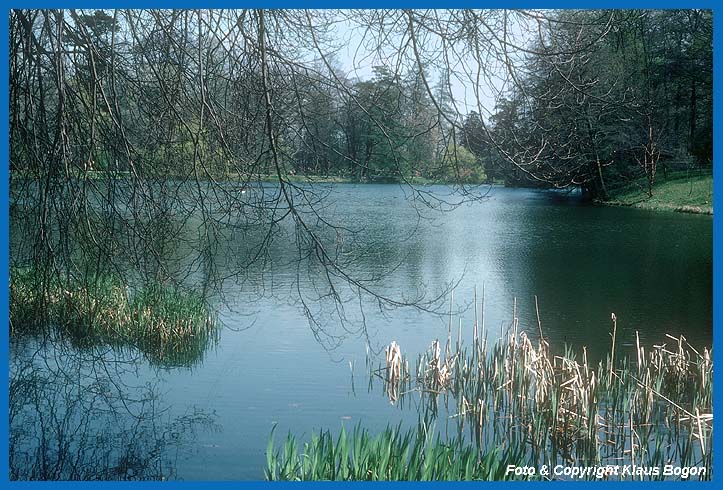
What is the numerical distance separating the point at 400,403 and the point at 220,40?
287cm

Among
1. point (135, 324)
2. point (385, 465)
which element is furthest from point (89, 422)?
point (385, 465)

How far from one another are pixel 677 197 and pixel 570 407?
18.4 m

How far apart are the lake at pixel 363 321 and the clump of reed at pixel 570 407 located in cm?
52

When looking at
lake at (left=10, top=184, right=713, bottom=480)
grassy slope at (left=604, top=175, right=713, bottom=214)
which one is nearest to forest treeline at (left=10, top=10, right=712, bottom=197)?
lake at (left=10, top=184, right=713, bottom=480)

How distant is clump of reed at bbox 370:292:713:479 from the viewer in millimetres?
4934

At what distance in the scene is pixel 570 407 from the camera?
5.01 m

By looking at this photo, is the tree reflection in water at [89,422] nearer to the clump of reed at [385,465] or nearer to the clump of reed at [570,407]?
the clump of reed at [385,465]

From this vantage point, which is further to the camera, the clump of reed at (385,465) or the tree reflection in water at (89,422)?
the tree reflection in water at (89,422)

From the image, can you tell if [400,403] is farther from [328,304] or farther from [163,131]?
[328,304]

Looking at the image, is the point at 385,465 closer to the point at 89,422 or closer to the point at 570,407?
the point at 570,407

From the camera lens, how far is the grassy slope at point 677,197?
21.1 metres

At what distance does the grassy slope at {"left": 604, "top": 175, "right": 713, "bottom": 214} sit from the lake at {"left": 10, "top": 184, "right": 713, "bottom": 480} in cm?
267

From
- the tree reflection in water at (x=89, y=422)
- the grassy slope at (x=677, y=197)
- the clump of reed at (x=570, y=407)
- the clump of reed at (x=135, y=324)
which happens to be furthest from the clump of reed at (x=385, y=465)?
the grassy slope at (x=677, y=197)

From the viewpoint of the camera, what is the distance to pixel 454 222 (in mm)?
20297
